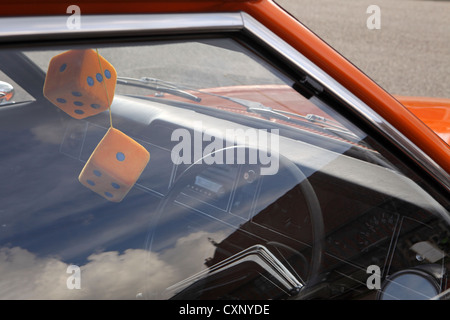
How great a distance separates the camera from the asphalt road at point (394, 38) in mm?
6348

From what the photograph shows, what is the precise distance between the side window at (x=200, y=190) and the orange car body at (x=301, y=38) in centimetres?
7

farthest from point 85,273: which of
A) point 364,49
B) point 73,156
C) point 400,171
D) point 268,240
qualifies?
point 364,49

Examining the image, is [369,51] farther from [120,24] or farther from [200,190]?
[120,24]

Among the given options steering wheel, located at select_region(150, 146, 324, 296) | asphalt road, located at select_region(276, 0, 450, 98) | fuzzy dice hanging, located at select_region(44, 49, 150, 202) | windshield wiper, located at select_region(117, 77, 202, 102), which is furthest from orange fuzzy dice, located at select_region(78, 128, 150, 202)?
asphalt road, located at select_region(276, 0, 450, 98)

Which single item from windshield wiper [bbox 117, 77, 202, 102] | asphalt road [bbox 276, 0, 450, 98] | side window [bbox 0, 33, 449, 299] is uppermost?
asphalt road [bbox 276, 0, 450, 98]

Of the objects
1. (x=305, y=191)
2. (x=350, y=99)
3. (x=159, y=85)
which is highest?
(x=159, y=85)

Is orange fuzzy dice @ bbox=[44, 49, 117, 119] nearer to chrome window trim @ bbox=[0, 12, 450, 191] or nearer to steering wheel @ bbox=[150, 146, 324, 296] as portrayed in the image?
chrome window trim @ bbox=[0, 12, 450, 191]

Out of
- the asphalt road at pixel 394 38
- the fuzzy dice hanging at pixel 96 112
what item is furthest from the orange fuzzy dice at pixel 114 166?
the asphalt road at pixel 394 38

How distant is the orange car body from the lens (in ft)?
3.17

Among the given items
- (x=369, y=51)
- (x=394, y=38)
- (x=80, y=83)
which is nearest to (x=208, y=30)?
(x=80, y=83)

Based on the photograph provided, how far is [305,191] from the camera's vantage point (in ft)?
4.48

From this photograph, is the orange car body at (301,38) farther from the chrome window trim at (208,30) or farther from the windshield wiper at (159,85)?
the windshield wiper at (159,85)

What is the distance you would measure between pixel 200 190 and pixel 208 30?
0.41 metres

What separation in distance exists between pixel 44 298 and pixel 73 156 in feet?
1.04
